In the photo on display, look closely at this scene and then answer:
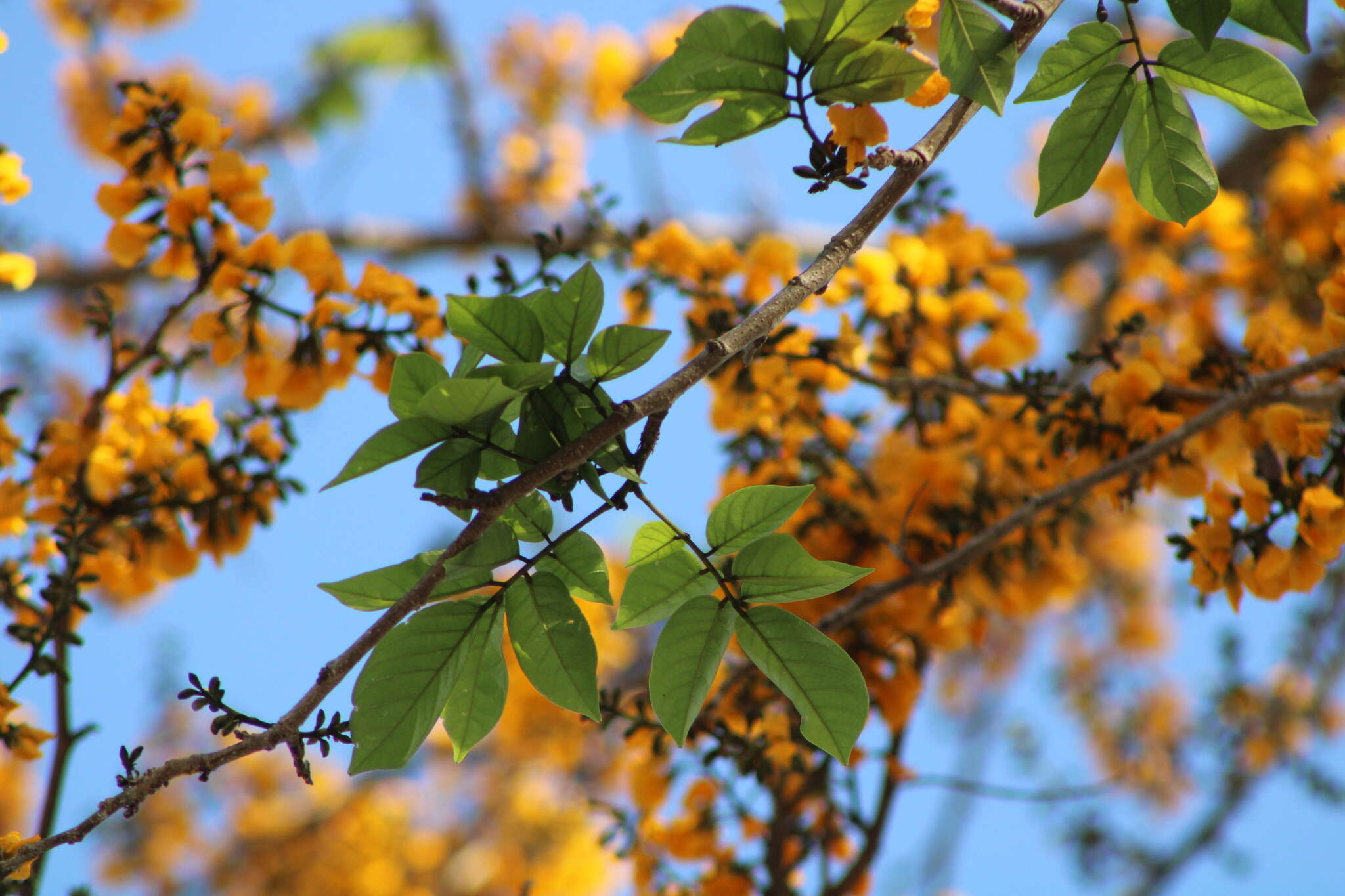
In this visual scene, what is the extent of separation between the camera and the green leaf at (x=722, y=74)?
75 centimetres

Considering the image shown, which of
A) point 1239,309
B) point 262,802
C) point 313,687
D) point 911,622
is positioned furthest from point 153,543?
point 262,802

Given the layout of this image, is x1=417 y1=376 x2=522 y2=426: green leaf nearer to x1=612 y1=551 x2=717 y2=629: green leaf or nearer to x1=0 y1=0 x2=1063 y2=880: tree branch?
x1=0 y1=0 x2=1063 y2=880: tree branch

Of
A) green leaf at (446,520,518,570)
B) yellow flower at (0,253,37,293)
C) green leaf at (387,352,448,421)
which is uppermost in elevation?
yellow flower at (0,253,37,293)

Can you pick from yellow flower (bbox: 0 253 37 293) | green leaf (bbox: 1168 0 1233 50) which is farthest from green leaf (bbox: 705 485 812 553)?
yellow flower (bbox: 0 253 37 293)

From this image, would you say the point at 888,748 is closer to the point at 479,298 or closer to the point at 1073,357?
the point at 1073,357

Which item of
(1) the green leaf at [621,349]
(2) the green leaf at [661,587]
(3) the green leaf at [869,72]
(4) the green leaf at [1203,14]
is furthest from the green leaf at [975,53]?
(2) the green leaf at [661,587]

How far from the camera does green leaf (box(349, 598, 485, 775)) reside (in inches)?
27.7

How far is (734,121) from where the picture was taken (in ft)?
2.67

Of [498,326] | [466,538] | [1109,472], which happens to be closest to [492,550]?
[466,538]

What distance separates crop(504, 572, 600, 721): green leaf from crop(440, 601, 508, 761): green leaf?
19 millimetres

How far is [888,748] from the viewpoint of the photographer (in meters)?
1.66

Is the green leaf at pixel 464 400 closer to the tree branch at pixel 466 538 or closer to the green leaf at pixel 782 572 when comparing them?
the tree branch at pixel 466 538

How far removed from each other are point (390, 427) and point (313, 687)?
0.20m

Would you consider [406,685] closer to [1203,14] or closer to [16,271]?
[1203,14]
